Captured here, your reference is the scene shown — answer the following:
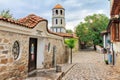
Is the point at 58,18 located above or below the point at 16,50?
above

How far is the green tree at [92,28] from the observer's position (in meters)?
48.3

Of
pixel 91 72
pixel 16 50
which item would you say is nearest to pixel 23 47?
pixel 16 50

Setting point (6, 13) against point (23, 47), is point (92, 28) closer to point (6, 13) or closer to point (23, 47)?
point (6, 13)

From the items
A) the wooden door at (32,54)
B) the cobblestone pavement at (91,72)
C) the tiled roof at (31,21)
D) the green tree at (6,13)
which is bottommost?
the cobblestone pavement at (91,72)

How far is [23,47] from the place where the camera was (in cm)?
905

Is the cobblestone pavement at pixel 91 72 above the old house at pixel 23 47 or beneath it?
beneath

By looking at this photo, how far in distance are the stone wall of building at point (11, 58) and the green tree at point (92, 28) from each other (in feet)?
131

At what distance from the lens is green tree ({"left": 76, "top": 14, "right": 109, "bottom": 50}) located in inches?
1901

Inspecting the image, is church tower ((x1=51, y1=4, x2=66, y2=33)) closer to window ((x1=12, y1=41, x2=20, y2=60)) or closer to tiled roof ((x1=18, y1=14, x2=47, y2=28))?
tiled roof ((x1=18, y1=14, x2=47, y2=28))

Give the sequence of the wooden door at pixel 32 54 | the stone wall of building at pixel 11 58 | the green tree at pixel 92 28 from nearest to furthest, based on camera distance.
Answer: the stone wall of building at pixel 11 58
the wooden door at pixel 32 54
the green tree at pixel 92 28

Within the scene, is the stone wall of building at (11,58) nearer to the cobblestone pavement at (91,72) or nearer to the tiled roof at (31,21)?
the tiled roof at (31,21)

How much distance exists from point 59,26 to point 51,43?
42162 mm

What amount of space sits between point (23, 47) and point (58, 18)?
4697 centimetres

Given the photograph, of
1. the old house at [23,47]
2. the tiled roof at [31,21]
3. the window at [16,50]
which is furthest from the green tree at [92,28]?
the window at [16,50]
